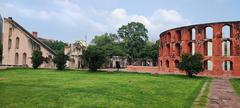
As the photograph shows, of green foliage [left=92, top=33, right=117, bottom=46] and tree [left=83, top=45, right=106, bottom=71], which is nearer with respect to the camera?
tree [left=83, top=45, right=106, bottom=71]

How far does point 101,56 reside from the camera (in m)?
37.8

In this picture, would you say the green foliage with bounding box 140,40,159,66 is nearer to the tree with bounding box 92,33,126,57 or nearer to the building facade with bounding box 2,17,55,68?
the tree with bounding box 92,33,126,57

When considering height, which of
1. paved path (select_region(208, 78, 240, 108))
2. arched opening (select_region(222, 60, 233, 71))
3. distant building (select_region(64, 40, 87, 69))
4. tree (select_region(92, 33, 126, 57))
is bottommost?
paved path (select_region(208, 78, 240, 108))

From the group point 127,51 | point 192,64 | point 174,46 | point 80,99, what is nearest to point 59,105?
point 80,99

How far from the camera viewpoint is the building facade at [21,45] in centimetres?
5028

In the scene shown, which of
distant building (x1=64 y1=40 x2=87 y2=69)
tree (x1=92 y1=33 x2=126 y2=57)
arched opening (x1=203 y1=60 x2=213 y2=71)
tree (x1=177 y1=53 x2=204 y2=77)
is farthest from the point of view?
tree (x1=92 y1=33 x2=126 y2=57)

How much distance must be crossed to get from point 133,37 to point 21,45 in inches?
924

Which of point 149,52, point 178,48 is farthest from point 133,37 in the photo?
point 178,48

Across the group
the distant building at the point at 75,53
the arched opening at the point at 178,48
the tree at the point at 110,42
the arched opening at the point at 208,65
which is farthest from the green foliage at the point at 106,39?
the arched opening at the point at 208,65

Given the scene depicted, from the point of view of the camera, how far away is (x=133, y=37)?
210 feet

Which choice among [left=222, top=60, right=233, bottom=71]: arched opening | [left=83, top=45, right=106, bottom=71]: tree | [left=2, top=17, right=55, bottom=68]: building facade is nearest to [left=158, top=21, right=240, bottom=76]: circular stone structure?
[left=222, top=60, right=233, bottom=71]: arched opening

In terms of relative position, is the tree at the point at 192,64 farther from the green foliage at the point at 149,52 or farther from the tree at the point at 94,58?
the green foliage at the point at 149,52

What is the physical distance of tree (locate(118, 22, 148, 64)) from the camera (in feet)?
208

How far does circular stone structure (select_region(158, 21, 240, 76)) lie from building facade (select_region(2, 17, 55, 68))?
64.8ft
